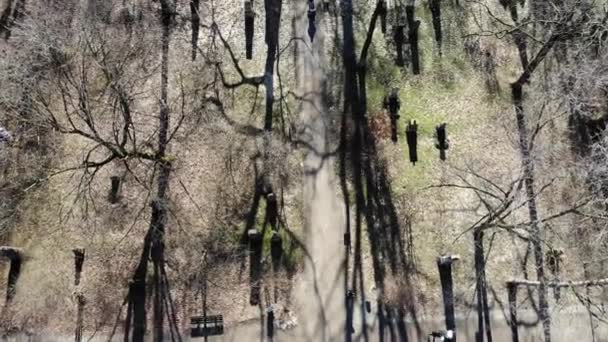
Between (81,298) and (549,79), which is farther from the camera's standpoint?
(549,79)

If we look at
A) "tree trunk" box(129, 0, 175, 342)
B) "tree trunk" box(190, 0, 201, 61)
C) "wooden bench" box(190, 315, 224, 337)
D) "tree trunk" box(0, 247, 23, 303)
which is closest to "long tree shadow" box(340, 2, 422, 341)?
"wooden bench" box(190, 315, 224, 337)

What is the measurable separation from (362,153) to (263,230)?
16.2 ft

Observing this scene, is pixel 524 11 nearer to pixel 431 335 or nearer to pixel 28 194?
pixel 431 335

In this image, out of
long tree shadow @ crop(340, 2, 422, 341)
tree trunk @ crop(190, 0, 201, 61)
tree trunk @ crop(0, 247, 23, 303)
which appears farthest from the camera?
tree trunk @ crop(190, 0, 201, 61)

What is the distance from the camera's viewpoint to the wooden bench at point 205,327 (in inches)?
818

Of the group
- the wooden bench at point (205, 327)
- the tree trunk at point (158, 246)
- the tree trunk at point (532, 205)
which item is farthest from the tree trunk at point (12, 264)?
the tree trunk at point (532, 205)

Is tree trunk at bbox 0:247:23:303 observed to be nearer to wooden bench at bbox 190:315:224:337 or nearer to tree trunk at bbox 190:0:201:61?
wooden bench at bbox 190:315:224:337

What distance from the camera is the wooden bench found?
20.8m

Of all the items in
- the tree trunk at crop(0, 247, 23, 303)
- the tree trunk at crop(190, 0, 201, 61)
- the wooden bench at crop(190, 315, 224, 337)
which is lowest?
the wooden bench at crop(190, 315, 224, 337)

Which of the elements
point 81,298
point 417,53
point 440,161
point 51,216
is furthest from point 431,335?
point 51,216

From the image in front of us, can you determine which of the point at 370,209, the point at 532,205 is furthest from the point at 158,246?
the point at 532,205

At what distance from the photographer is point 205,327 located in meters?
20.8

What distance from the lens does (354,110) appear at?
74.6ft

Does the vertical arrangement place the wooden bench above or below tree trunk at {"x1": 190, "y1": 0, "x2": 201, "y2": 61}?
below
